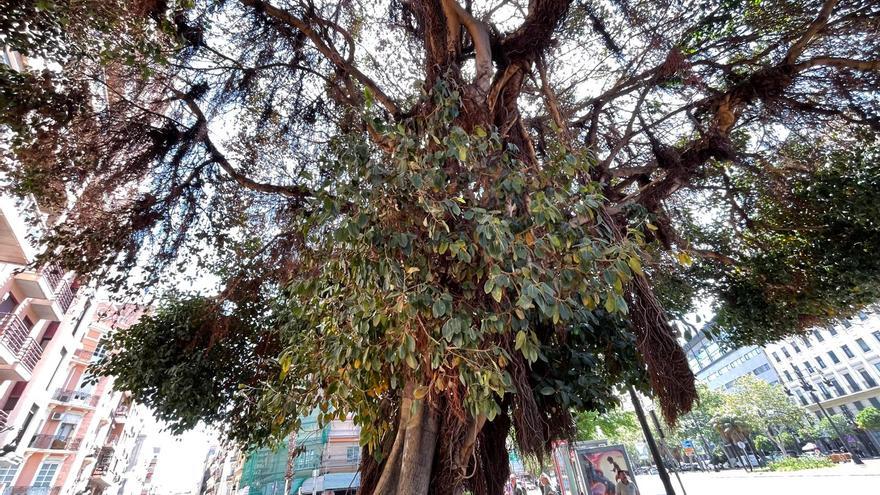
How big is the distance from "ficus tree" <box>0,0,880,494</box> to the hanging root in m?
0.02

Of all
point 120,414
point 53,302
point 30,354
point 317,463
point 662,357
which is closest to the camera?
point 662,357

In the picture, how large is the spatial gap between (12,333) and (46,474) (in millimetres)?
9578

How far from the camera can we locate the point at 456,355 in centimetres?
201

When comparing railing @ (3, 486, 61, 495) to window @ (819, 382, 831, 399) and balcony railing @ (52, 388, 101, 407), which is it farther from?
window @ (819, 382, 831, 399)

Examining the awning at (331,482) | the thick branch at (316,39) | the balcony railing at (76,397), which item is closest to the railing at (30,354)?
the balcony railing at (76,397)

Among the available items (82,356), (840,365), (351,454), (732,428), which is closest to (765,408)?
(732,428)

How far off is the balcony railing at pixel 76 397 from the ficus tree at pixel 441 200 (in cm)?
1722

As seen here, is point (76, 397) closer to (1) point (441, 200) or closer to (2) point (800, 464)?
(1) point (441, 200)

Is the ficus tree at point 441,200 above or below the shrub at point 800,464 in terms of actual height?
above

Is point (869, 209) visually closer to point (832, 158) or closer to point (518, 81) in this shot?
point (832, 158)

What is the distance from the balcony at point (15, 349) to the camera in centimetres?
987

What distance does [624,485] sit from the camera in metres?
6.78

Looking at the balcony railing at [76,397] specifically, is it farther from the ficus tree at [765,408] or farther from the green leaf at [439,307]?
the ficus tree at [765,408]

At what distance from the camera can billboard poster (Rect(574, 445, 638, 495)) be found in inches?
275
